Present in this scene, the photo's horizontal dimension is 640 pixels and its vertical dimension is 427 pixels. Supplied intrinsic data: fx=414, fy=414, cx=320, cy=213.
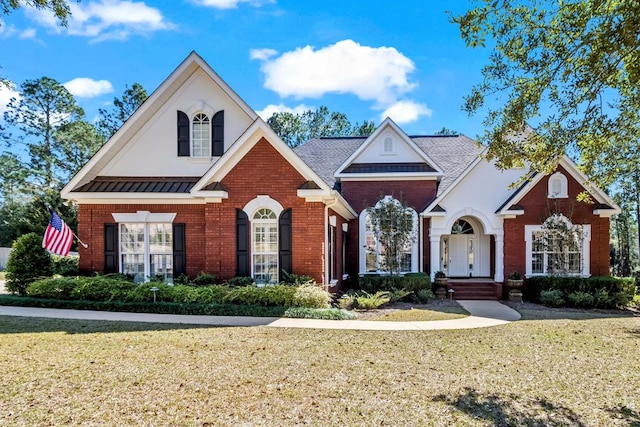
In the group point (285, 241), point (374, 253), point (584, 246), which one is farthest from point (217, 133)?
point (584, 246)

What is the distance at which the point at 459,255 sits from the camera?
63.6ft

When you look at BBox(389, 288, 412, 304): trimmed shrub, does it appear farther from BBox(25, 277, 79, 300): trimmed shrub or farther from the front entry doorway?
BBox(25, 277, 79, 300): trimmed shrub

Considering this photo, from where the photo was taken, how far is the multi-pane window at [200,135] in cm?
1497

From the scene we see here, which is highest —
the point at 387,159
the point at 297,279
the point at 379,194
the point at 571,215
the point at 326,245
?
the point at 387,159

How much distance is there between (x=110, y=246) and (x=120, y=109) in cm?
3427

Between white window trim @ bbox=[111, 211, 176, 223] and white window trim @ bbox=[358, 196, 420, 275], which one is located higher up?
white window trim @ bbox=[111, 211, 176, 223]

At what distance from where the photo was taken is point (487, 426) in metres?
4.66

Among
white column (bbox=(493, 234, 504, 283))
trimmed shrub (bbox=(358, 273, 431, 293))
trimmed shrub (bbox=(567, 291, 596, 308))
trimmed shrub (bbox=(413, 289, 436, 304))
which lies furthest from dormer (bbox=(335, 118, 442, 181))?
trimmed shrub (bbox=(567, 291, 596, 308))

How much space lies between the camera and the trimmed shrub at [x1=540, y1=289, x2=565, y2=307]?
1477 centimetres

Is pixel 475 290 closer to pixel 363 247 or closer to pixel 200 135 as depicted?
pixel 363 247

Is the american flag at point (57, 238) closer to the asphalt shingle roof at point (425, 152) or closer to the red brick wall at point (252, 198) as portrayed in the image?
the red brick wall at point (252, 198)

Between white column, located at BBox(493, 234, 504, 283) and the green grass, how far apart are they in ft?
23.9

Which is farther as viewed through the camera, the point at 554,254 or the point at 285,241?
the point at 554,254

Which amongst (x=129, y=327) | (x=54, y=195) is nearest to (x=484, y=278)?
(x=129, y=327)
